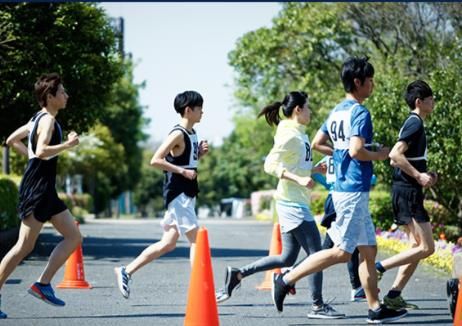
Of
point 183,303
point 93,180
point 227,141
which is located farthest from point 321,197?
point 227,141

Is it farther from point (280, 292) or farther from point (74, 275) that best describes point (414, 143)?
point (74, 275)

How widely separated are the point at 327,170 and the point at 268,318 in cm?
175

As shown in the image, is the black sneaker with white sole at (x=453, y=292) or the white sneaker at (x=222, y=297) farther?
the white sneaker at (x=222, y=297)

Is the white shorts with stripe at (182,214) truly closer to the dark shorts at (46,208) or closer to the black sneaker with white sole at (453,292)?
the dark shorts at (46,208)

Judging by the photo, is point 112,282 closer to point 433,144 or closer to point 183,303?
point 183,303

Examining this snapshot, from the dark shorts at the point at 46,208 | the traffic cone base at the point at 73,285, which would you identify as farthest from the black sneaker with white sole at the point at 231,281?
the traffic cone base at the point at 73,285

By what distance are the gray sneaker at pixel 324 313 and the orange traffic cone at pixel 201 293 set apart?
1465 millimetres

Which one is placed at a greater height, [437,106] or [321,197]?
[437,106]

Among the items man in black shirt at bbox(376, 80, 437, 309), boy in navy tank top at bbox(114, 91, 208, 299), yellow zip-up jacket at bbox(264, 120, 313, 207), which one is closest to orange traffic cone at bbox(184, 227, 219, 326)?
boy in navy tank top at bbox(114, 91, 208, 299)

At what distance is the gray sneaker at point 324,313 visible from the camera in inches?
368

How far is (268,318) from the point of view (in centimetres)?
945

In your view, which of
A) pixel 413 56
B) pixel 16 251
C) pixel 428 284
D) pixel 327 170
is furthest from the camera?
pixel 413 56

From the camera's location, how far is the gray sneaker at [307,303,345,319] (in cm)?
936

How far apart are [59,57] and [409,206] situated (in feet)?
35.5
